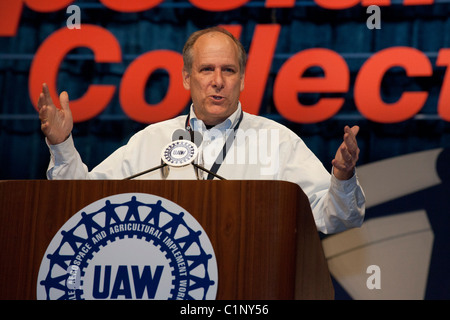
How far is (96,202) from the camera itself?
149 cm

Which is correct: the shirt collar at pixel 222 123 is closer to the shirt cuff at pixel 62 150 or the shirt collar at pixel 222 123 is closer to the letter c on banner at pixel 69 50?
the shirt cuff at pixel 62 150

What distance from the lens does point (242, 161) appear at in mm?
2309

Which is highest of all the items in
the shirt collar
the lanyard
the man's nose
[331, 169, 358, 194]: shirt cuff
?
the man's nose

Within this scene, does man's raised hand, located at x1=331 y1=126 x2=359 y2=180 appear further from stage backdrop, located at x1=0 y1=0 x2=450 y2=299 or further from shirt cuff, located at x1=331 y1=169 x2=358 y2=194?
stage backdrop, located at x1=0 y1=0 x2=450 y2=299

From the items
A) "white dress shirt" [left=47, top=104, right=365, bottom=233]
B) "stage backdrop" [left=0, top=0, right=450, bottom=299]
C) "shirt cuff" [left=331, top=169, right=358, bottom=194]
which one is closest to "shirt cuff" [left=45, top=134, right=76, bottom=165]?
"white dress shirt" [left=47, top=104, right=365, bottom=233]

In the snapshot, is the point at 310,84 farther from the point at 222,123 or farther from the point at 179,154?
the point at 179,154

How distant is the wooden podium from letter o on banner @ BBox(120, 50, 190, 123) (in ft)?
6.40

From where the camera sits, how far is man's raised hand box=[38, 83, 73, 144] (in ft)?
6.24

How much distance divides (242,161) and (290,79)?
1209 millimetres

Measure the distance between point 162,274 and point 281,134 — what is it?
1.12 m

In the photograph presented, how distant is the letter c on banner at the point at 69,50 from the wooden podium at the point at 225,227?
1.98 metres

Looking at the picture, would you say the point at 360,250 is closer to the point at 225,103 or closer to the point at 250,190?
the point at 225,103
